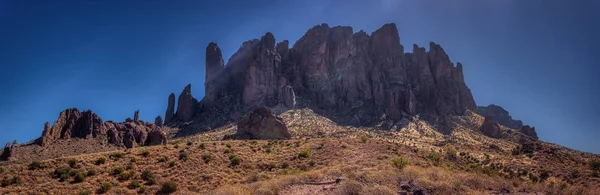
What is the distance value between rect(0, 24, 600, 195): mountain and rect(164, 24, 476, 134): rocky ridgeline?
21.6 inches

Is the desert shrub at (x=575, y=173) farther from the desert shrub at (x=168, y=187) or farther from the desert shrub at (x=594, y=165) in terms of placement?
the desert shrub at (x=168, y=187)

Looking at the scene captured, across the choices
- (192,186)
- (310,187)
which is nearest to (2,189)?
(192,186)

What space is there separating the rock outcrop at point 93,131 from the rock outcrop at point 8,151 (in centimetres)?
550

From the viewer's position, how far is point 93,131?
64.8 meters

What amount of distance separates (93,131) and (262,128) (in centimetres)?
3299

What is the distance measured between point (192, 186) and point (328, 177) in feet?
42.3

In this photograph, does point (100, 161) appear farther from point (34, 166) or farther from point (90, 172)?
point (34, 166)

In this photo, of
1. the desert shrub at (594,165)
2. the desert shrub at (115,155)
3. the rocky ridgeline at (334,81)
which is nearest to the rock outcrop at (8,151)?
the desert shrub at (115,155)

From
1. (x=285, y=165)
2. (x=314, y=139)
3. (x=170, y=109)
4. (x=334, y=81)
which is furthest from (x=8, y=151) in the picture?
(x=334, y=81)

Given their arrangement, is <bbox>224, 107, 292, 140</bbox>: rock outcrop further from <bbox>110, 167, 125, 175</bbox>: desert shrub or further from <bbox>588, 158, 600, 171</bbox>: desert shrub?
<bbox>588, 158, 600, 171</bbox>: desert shrub

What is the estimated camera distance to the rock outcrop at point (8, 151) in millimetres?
50256

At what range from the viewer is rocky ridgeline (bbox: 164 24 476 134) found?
A: 116 metres

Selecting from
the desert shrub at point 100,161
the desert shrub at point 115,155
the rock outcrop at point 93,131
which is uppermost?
the rock outcrop at point 93,131

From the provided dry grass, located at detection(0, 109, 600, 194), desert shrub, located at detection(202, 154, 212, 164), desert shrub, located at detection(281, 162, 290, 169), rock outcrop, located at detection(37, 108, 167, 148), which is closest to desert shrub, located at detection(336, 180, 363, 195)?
dry grass, located at detection(0, 109, 600, 194)
